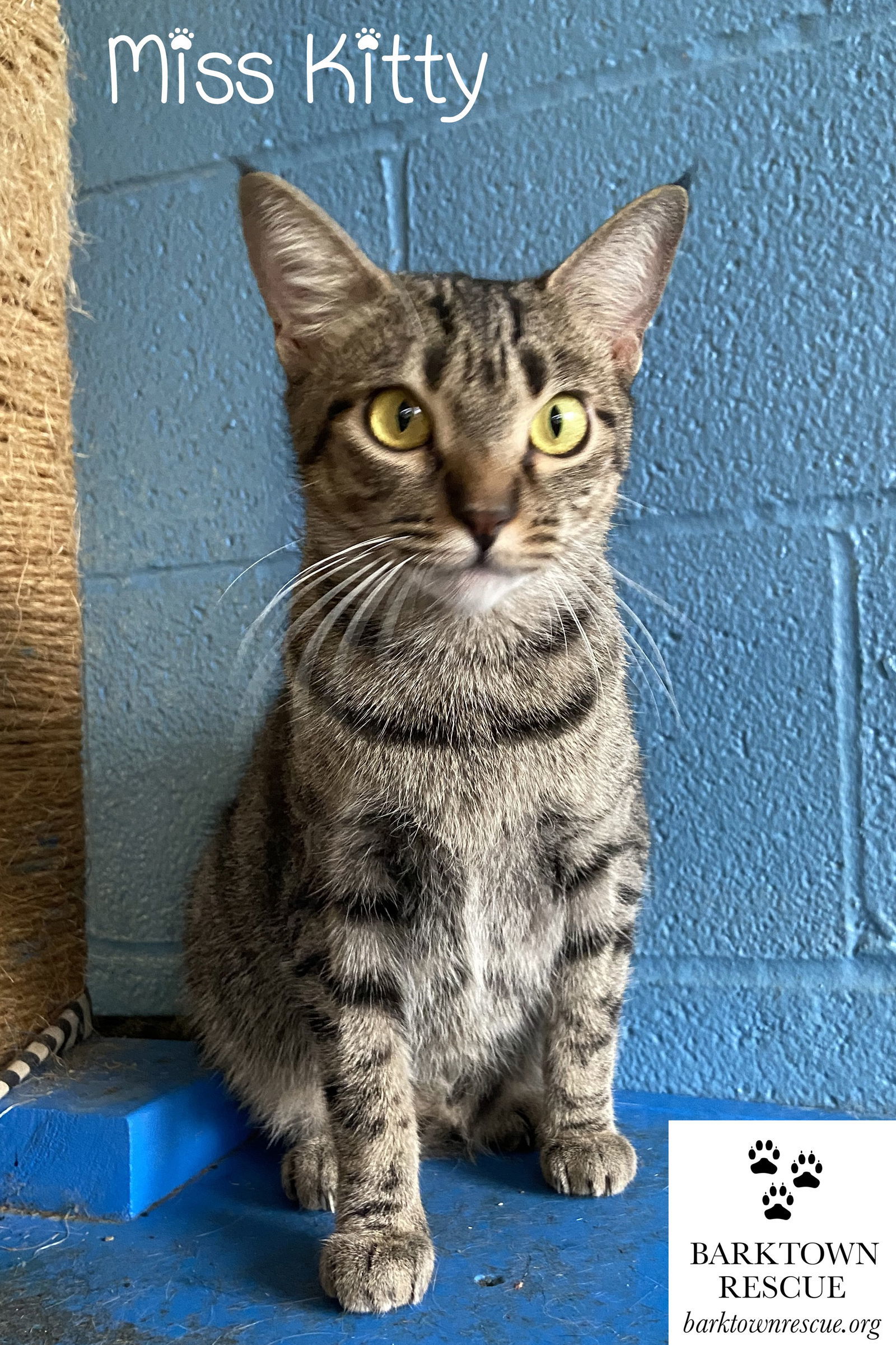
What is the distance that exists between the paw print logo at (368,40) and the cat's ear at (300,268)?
23.1 inches

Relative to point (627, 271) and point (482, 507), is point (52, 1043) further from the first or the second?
point (627, 271)

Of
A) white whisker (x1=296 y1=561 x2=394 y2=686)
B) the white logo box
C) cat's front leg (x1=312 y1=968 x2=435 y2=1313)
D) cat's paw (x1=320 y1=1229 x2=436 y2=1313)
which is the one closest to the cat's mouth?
white whisker (x1=296 y1=561 x2=394 y2=686)

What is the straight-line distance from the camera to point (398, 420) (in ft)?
3.01

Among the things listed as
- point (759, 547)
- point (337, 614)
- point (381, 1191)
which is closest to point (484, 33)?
point (759, 547)

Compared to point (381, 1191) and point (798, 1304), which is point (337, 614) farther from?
point (798, 1304)

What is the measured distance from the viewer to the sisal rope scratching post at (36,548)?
1.30 m

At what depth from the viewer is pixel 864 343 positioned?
48.4 inches

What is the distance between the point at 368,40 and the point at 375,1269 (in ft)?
4.94

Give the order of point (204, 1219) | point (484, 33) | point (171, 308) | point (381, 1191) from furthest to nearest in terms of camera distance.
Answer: point (171, 308)
point (484, 33)
point (204, 1219)
point (381, 1191)

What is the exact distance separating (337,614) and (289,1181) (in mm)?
634

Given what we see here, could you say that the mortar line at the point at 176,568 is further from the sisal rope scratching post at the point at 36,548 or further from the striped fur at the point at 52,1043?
the striped fur at the point at 52,1043

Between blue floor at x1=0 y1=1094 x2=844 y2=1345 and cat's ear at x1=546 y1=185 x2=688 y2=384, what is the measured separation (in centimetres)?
86

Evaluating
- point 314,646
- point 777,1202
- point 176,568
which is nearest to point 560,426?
point 314,646

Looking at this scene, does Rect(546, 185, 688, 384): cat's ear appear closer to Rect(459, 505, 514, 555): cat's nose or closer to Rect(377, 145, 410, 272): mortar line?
Rect(459, 505, 514, 555): cat's nose
